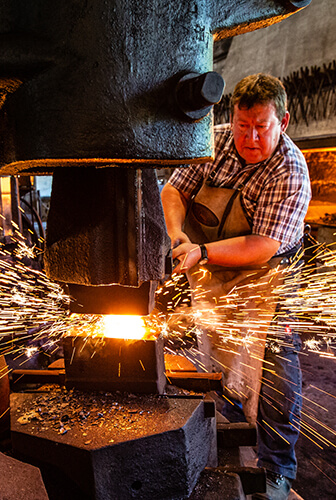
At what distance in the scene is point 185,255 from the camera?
206 centimetres

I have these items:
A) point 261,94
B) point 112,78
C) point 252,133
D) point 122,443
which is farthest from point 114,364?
point 261,94

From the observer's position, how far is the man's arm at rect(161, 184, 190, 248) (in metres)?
2.44

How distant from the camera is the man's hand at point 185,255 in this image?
6.75 ft

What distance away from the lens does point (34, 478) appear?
1.16 meters

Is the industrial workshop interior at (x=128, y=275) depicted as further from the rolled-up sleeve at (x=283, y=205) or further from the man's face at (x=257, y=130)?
the rolled-up sleeve at (x=283, y=205)

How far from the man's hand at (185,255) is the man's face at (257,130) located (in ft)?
2.33

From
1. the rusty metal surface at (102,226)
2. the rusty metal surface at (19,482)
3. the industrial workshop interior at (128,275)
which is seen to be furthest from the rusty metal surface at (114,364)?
the rusty metal surface at (102,226)

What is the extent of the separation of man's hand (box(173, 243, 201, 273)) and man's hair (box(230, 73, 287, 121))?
0.91 metres

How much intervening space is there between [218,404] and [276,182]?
1.86 meters

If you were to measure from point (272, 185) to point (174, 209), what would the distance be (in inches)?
28.6

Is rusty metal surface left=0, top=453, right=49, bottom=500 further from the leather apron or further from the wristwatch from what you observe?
the leather apron

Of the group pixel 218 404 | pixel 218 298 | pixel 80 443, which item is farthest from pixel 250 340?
pixel 80 443

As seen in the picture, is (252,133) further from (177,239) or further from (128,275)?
(128,275)

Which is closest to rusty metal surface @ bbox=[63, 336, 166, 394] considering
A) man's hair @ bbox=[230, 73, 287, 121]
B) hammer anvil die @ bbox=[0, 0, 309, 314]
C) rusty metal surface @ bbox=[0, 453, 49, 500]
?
rusty metal surface @ bbox=[0, 453, 49, 500]
